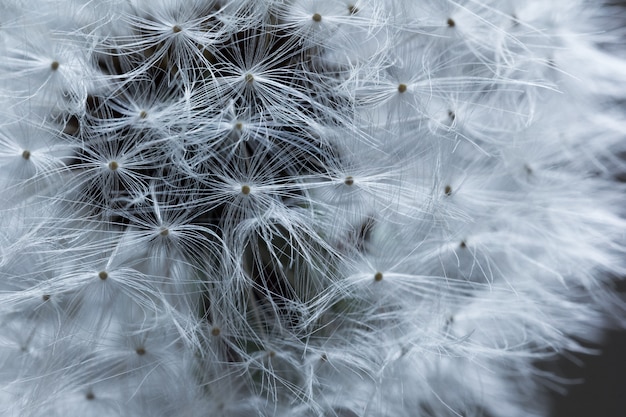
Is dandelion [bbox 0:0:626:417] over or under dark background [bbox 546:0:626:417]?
over

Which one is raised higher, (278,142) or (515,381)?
(278,142)

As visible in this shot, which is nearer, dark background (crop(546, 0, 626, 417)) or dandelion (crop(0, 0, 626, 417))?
dandelion (crop(0, 0, 626, 417))

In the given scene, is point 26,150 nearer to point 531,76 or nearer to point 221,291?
point 221,291

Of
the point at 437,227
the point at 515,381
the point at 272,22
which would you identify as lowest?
the point at 515,381

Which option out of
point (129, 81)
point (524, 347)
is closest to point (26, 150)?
point (129, 81)

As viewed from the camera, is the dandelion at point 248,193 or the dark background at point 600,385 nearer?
the dandelion at point 248,193

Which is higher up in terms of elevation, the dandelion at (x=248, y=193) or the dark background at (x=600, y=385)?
the dandelion at (x=248, y=193)

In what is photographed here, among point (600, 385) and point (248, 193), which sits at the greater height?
point (248, 193)

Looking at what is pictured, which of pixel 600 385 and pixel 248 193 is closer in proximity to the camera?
pixel 248 193

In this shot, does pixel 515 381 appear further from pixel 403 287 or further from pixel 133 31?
pixel 133 31

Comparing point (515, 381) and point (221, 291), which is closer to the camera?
point (221, 291)
